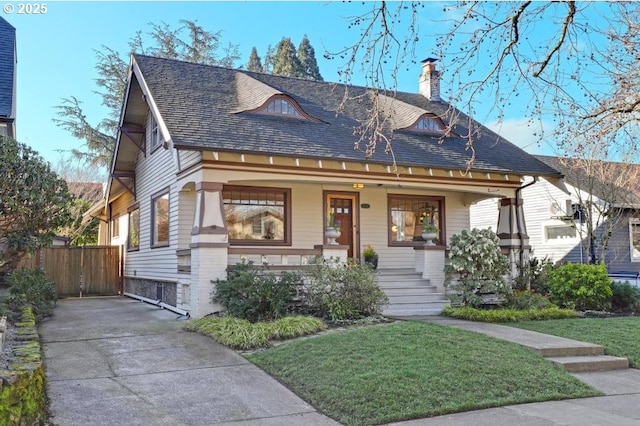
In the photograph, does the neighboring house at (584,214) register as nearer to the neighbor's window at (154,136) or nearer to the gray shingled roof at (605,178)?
the gray shingled roof at (605,178)

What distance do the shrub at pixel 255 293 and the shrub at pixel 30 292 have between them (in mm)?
3531

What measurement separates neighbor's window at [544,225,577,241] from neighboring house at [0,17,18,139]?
1848 centimetres

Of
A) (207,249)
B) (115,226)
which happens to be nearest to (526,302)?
(207,249)

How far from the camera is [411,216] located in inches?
600

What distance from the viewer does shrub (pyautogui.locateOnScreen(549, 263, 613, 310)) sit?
1240 cm

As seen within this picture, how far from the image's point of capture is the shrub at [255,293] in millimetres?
9805

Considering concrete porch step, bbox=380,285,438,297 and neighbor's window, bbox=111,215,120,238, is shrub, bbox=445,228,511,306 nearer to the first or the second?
concrete porch step, bbox=380,285,438,297

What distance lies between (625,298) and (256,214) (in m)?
8.93

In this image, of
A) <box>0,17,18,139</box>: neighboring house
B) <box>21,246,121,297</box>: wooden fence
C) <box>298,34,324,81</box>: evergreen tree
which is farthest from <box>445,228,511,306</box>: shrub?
<box>298,34,324,81</box>: evergreen tree

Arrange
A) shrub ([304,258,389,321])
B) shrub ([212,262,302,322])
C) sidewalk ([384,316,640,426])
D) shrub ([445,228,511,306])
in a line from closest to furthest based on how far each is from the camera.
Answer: sidewalk ([384,316,640,426]) < shrub ([212,262,302,322]) < shrub ([304,258,389,321]) < shrub ([445,228,511,306])

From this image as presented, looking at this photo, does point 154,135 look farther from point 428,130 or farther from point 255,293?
point 428,130

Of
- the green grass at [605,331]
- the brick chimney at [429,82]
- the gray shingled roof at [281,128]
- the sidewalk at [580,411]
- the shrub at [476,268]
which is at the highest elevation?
the brick chimney at [429,82]

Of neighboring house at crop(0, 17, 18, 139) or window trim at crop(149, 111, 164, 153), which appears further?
window trim at crop(149, 111, 164, 153)

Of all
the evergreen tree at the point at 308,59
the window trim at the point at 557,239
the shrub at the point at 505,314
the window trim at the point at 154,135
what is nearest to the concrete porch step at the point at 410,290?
the shrub at the point at 505,314
